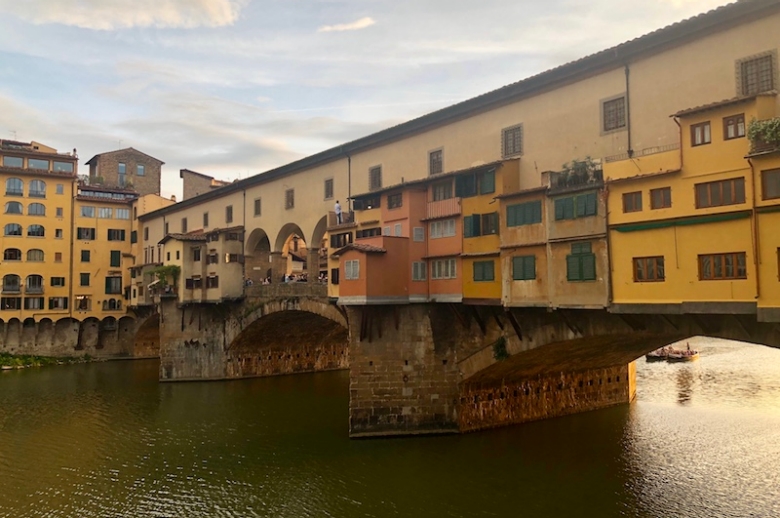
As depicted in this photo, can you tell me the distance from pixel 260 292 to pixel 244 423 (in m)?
12.1

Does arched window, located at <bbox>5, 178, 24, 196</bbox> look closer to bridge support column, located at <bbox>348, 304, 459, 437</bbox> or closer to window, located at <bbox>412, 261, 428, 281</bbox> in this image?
bridge support column, located at <bbox>348, 304, 459, 437</bbox>

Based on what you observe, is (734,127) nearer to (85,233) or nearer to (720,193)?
(720,193)

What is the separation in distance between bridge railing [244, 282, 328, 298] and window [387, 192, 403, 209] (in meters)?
10.3

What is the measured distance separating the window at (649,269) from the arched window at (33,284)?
5933 centimetres

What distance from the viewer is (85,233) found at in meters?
63.8

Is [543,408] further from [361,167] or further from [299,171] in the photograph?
[299,171]

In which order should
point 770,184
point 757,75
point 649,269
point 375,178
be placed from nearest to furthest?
point 770,184 → point 757,75 → point 649,269 → point 375,178

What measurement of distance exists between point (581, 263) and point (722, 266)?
4.52 m

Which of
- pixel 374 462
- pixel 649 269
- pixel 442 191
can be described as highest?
pixel 442 191

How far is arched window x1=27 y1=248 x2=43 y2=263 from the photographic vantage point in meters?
60.3

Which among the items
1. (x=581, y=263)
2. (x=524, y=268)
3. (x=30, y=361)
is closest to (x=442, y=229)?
(x=524, y=268)

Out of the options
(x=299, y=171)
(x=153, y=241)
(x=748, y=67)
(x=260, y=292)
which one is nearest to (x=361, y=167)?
(x=299, y=171)

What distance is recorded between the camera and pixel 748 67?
18.3 m

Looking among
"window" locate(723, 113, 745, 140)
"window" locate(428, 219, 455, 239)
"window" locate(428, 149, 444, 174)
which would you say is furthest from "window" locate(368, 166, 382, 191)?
"window" locate(723, 113, 745, 140)
